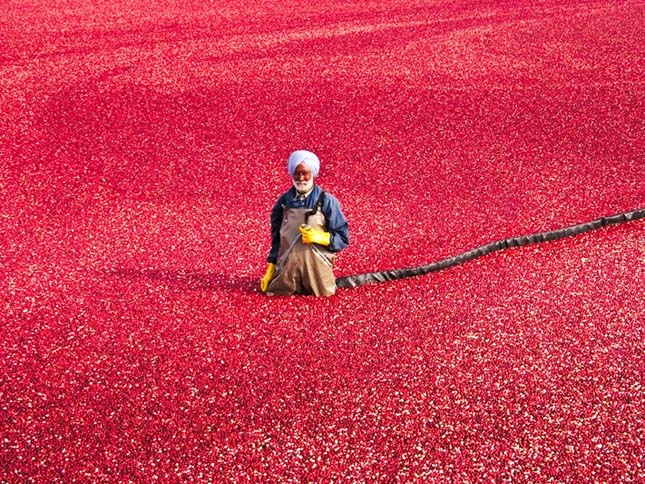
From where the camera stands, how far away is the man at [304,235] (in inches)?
147

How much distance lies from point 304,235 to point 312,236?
0.14 feet

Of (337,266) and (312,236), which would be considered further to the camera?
(337,266)

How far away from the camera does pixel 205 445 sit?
9.86 ft

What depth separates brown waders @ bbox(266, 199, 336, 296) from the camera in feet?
12.6

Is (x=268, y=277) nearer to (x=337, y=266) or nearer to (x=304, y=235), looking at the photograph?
(x=304, y=235)

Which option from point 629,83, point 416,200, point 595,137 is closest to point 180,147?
point 416,200

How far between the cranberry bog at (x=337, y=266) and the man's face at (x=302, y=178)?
0.67m

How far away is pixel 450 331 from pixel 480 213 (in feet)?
4.93

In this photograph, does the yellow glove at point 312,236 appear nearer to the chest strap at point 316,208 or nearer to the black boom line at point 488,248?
the chest strap at point 316,208

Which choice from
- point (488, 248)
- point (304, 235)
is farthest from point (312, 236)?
point (488, 248)

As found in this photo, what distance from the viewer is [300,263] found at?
3904 mm

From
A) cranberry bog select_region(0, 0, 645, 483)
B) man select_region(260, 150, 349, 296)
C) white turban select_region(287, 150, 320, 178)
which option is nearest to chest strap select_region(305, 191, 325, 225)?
man select_region(260, 150, 349, 296)

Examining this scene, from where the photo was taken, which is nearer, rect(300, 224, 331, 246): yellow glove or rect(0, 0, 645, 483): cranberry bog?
rect(0, 0, 645, 483): cranberry bog

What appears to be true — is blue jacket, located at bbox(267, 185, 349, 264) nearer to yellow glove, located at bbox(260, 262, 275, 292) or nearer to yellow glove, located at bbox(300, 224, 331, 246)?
yellow glove, located at bbox(300, 224, 331, 246)
